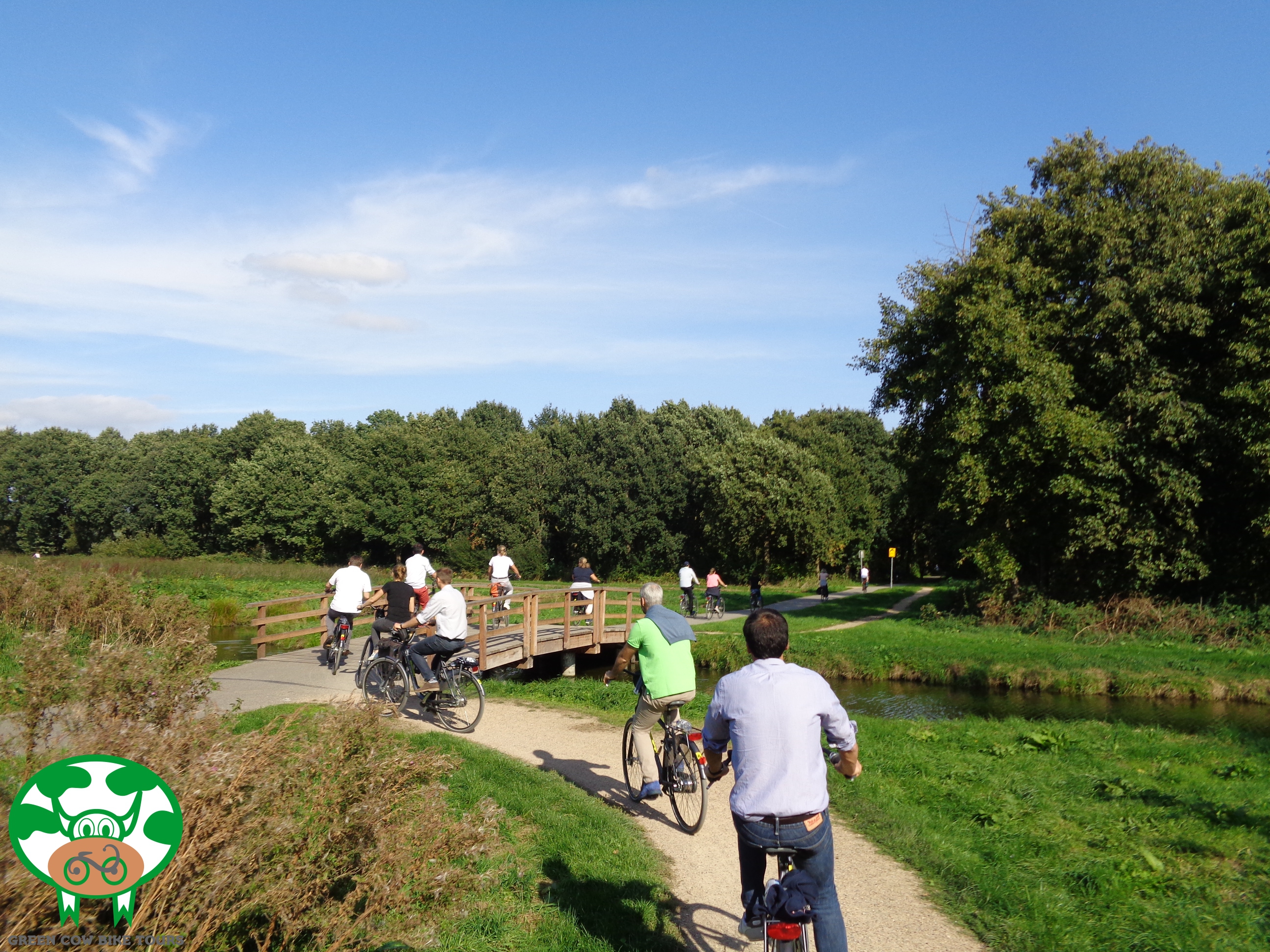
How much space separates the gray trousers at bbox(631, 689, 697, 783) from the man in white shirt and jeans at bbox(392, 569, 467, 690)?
11.2ft

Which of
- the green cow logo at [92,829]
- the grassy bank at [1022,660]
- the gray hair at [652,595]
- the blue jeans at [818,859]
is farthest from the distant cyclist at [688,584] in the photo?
the green cow logo at [92,829]

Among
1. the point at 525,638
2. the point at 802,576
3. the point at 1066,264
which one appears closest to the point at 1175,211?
the point at 1066,264

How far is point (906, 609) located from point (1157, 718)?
17.9 metres

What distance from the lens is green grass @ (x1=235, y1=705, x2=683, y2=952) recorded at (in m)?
4.82

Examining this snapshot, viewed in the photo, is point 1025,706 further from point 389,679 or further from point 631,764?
point 389,679

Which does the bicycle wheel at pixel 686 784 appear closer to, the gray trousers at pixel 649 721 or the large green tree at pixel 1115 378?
the gray trousers at pixel 649 721

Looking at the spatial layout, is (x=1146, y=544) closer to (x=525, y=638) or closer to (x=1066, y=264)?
(x=1066, y=264)

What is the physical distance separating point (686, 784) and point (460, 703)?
4.39 m

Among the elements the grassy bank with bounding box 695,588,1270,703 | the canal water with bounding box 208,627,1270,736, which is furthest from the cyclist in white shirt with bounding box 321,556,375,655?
the grassy bank with bounding box 695,588,1270,703

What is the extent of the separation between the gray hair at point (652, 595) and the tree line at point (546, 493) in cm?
4161

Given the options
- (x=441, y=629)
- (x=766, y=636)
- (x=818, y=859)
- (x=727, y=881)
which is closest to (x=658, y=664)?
(x=727, y=881)

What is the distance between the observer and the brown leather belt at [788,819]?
3.56m

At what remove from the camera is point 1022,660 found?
62.8 feet

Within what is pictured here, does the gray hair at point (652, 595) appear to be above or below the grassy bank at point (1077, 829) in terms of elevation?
above
